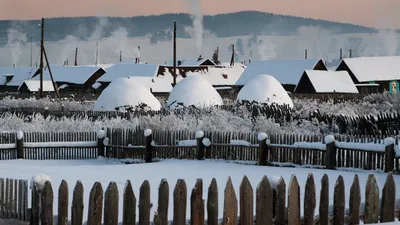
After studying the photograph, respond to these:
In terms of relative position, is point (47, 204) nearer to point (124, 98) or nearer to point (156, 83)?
point (124, 98)

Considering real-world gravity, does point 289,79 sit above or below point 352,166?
above

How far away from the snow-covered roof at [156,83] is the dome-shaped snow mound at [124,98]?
33076 millimetres

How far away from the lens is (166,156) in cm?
1873

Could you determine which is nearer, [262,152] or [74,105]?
[262,152]

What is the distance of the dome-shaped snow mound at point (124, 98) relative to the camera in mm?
32594

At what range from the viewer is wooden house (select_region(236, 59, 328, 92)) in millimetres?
63531

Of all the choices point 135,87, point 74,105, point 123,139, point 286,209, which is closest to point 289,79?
point 74,105

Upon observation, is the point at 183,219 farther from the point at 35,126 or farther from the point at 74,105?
the point at 74,105

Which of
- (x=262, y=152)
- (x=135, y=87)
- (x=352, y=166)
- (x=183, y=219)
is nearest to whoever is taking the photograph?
(x=183, y=219)

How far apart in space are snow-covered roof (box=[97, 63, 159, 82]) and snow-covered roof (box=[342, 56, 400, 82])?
2379 centimetres

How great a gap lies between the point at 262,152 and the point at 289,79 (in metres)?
47.5

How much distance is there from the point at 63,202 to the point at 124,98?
26.3 metres

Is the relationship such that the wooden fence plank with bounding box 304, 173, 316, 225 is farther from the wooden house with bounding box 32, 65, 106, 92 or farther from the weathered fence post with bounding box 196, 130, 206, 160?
Result: the wooden house with bounding box 32, 65, 106, 92

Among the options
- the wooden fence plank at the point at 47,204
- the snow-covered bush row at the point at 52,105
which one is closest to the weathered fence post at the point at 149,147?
the wooden fence plank at the point at 47,204
